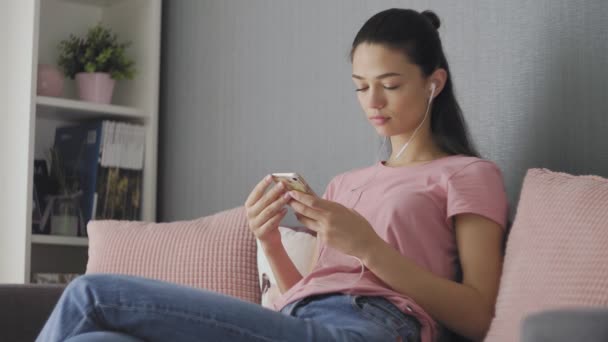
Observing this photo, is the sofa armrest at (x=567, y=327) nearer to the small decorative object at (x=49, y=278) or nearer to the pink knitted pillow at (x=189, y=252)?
the pink knitted pillow at (x=189, y=252)

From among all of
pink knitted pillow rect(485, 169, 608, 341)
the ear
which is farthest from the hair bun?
pink knitted pillow rect(485, 169, 608, 341)

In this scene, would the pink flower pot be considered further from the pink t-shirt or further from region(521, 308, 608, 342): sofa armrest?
region(521, 308, 608, 342): sofa armrest

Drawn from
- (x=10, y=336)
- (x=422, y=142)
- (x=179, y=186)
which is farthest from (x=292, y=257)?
(x=179, y=186)

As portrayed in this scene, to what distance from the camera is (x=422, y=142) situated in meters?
2.04

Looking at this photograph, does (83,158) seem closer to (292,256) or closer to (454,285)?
(292,256)

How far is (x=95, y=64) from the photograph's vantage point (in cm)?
323

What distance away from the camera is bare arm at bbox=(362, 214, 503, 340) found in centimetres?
174

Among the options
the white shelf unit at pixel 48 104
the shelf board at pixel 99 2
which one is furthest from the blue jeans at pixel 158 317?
the shelf board at pixel 99 2

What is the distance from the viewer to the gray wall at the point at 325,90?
6.53 ft

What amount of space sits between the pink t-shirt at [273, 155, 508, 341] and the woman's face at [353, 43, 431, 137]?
0.35 ft

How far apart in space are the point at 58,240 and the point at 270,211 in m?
1.45

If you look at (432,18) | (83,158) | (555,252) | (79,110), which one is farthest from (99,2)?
(555,252)

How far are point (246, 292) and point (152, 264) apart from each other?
0.28 metres

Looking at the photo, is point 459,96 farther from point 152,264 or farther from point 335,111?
point 152,264
